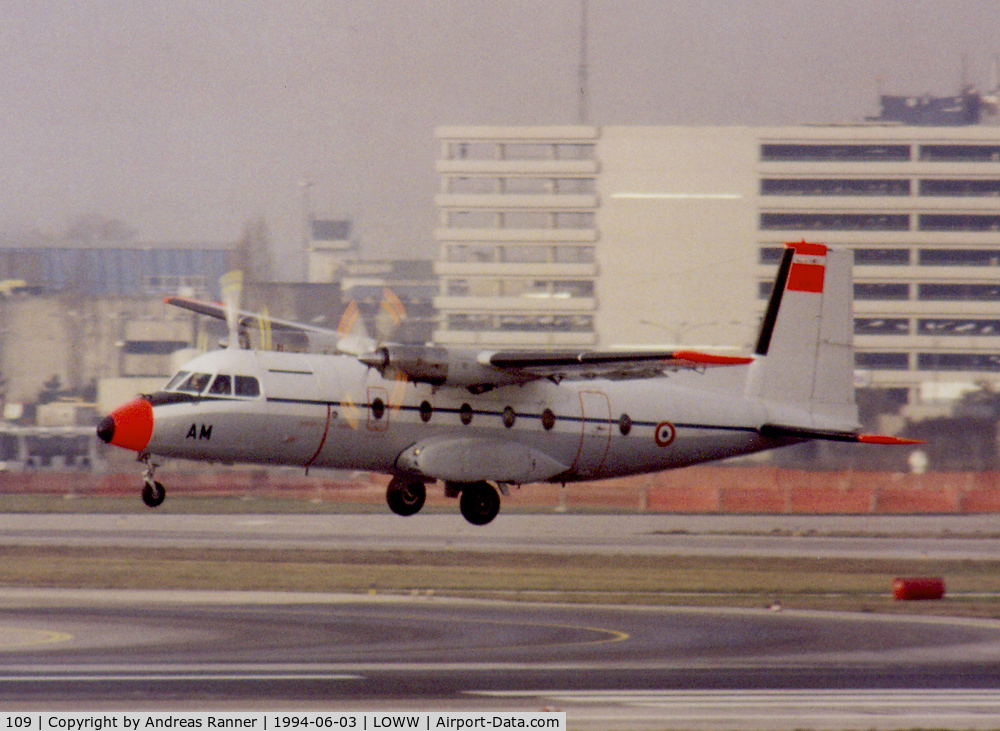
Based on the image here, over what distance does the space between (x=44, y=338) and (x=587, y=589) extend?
61632 mm

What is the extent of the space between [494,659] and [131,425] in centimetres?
1131

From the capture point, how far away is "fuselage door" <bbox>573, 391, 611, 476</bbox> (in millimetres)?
31328

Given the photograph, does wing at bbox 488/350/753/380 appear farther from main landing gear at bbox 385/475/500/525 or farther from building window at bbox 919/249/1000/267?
building window at bbox 919/249/1000/267

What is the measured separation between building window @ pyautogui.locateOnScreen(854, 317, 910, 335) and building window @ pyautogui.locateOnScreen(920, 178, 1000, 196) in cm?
1237

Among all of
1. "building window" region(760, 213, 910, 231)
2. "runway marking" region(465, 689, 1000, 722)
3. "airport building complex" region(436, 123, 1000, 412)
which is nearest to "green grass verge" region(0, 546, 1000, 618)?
"runway marking" region(465, 689, 1000, 722)

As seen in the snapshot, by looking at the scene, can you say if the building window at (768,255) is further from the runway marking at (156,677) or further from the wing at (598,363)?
the runway marking at (156,677)

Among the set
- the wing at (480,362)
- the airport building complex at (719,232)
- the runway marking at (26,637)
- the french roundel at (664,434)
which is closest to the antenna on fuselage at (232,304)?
the wing at (480,362)

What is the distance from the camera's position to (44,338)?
93250 millimetres

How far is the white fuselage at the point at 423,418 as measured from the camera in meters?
27.6

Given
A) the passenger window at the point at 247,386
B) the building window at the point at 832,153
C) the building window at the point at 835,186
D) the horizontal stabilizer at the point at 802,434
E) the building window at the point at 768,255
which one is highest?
the building window at the point at 832,153

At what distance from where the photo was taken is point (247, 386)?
91.5ft

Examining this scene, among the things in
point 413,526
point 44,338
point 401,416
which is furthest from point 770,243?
point 401,416

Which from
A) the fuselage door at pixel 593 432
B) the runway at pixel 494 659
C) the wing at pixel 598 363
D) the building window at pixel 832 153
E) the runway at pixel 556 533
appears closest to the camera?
the runway at pixel 494 659

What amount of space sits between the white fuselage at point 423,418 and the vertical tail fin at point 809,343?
1016 mm
